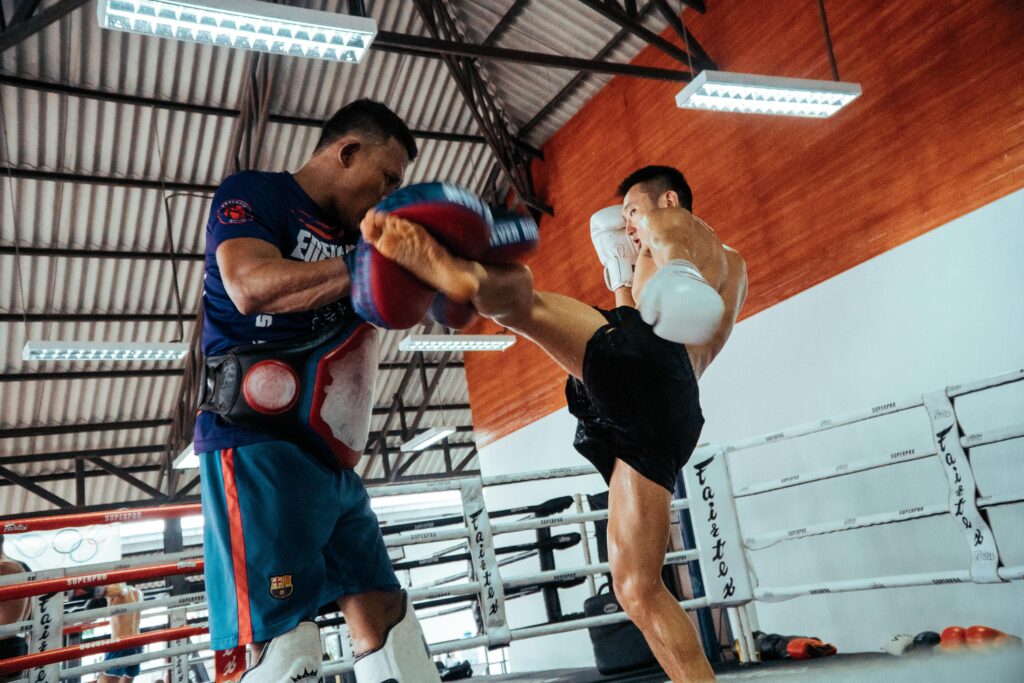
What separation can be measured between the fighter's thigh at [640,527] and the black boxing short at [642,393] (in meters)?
0.03

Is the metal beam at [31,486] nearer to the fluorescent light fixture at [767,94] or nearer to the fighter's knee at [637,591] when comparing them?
the fluorescent light fixture at [767,94]

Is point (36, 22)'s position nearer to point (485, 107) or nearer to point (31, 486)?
point (485, 107)

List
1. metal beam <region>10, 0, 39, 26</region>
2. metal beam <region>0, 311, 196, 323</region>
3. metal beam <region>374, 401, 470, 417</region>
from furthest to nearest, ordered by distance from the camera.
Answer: metal beam <region>374, 401, 470, 417</region>
metal beam <region>0, 311, 196, 323</region>
metal beam <region>10, 0, 39, 26</region>

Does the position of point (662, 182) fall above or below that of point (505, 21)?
below

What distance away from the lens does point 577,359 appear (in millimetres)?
1774

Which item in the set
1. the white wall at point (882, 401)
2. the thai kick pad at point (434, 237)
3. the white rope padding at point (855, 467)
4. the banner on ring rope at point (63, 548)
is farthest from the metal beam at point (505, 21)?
the banner on ring rope at point (63, 548)

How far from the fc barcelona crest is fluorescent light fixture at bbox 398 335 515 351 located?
7.16m

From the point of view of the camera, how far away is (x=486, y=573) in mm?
3322

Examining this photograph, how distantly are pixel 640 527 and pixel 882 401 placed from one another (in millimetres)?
3889

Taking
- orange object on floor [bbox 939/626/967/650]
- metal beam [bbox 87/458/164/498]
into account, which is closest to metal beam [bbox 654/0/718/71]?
orange object on floor [bbox 939/626/967/650]

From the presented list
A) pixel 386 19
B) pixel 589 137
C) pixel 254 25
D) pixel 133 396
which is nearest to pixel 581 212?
pixel 589 137

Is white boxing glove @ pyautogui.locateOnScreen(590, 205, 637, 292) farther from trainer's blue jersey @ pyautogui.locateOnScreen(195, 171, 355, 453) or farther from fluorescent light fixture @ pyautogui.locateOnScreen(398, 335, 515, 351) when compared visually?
fluorescent light fixture @ pyautogui.locateOnScreen(398, 335, 515, 351)

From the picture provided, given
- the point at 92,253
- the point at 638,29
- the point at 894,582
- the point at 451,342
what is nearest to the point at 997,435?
the point at 894,582

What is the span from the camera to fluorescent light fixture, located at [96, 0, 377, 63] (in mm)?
4230
